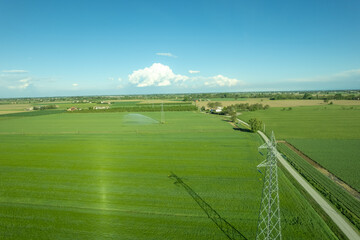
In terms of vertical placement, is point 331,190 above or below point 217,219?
below

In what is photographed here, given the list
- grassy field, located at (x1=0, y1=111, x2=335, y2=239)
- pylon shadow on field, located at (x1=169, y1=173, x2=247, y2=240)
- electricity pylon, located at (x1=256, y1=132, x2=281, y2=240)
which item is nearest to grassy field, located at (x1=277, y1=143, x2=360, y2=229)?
grassy field, located at (x1=0, y1=111, x2=335, y2=239)

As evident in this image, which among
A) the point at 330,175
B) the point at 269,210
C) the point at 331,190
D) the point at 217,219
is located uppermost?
the point at 269,210

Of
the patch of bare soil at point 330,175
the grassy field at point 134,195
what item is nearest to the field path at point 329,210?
the grassy field at point 134,195

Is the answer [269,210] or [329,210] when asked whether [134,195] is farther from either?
[329,210]

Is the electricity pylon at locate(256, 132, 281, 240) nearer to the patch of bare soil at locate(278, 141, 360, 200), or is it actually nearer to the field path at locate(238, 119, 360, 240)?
the field path at locate(238, 119, 360, 240)

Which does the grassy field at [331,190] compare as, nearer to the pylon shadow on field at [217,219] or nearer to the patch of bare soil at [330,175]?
the patch of bare soil at [330,175]

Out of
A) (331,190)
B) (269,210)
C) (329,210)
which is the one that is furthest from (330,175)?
(269,210)

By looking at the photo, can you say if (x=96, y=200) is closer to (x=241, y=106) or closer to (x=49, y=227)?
(x=49, y=227)

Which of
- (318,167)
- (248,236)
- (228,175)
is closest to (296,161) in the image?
(318,167)
